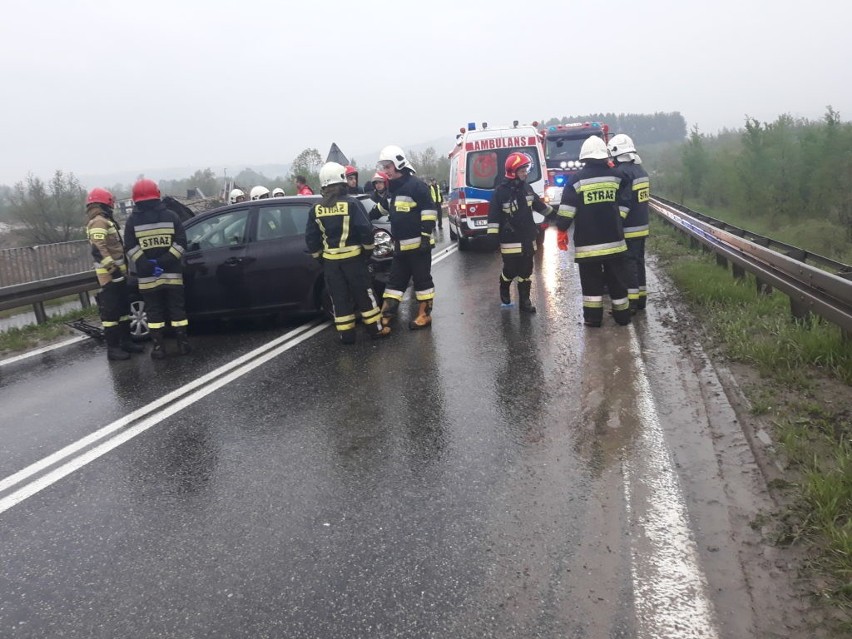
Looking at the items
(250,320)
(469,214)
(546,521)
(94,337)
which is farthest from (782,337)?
(469,214)

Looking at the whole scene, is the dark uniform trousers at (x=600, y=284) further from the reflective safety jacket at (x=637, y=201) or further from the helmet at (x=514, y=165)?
the helmet at (x=514, y=165)

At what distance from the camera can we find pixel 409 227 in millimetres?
7355

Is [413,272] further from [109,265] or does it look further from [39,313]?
[39,313]

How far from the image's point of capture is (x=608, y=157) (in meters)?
6.85

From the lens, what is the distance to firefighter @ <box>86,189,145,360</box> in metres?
7.22

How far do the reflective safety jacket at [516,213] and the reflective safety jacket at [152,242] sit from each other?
12.2 ft

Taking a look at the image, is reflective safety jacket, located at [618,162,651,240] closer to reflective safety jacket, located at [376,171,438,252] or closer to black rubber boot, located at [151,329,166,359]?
reflective safety jacket, located at [376,171,438,252]

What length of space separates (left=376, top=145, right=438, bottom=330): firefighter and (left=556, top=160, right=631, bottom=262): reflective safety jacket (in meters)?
1.55

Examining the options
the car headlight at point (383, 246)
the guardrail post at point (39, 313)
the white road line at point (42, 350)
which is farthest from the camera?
the guardrail post at point (39, 313)

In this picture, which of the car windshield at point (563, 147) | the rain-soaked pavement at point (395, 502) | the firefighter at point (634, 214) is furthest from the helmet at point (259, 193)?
the car windshield at point (563, 147)

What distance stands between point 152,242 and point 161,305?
2.41 ft

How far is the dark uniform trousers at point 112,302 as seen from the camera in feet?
24.0

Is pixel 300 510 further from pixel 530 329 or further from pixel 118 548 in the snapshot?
pixel 530 329

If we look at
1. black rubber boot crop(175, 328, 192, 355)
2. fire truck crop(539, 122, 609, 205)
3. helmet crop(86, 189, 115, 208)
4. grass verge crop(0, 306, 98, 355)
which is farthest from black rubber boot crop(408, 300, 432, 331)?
fire truck crop(539, 122, 609, 205)
